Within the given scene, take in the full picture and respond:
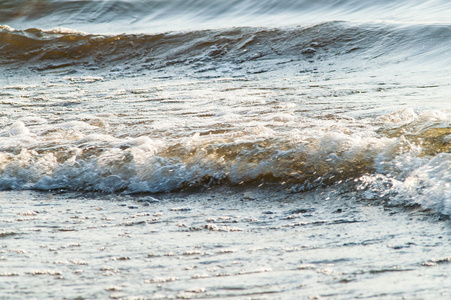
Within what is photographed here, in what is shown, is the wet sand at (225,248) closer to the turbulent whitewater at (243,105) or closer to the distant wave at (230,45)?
the turbulent whitewater at (243,105)

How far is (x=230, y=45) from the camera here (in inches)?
346

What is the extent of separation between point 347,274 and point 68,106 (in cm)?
447

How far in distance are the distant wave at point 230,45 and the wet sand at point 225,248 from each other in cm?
482

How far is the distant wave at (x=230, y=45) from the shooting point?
7449 mm

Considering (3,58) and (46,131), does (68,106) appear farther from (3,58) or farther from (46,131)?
(3,58)

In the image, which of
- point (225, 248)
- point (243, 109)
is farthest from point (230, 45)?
point (225, 248)

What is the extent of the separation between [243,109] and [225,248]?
2813 millimetres

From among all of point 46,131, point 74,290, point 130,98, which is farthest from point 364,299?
point 130,98

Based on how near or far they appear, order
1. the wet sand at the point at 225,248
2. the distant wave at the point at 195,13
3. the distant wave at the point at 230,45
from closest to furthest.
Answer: the wet sand at the point at 225,248
the distant wave at the point at 230,45
the distant wave at the point at 195,13

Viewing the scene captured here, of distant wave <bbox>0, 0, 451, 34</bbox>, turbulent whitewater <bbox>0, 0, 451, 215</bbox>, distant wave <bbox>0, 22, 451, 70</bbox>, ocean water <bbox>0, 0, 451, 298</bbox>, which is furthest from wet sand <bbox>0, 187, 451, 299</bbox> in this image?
distant wave <bbox>0, 0, 451, 34</bbox>

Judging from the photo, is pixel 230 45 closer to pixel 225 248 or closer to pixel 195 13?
pixel 195 13

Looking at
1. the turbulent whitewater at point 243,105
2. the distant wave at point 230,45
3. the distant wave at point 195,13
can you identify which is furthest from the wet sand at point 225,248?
the distant wave at point 195,13

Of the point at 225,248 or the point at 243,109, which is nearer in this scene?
the point at 225,248

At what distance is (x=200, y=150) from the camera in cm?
330
